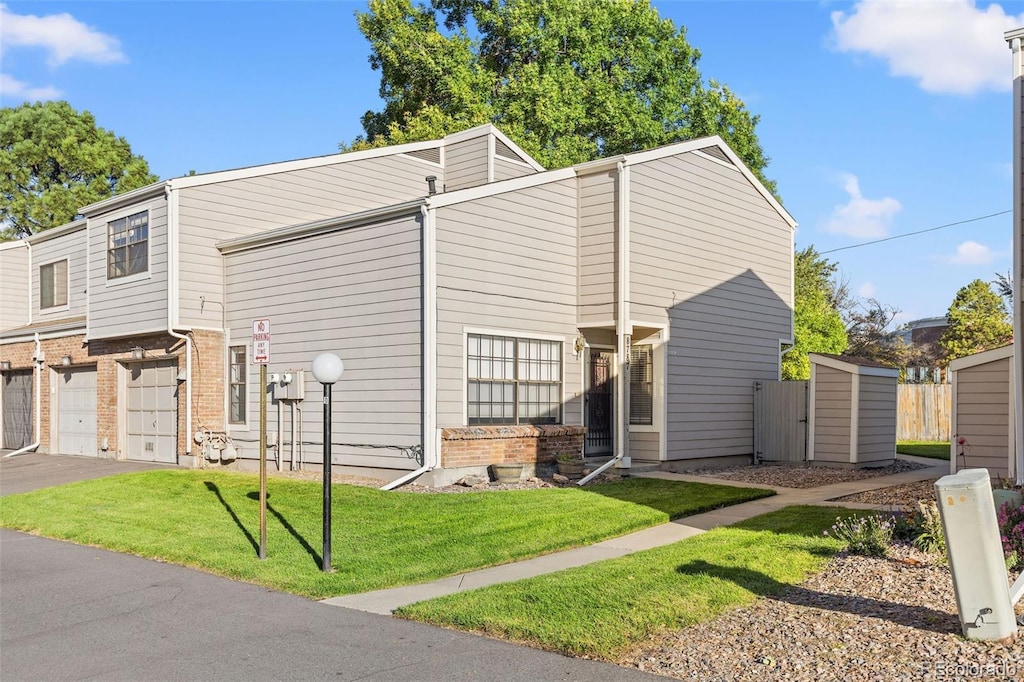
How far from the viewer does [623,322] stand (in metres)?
17.2

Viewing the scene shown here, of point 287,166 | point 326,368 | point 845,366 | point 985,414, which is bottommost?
point 985,414

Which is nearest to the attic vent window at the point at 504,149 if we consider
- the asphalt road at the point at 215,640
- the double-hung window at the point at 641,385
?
the double-hung window at the point at 641,385

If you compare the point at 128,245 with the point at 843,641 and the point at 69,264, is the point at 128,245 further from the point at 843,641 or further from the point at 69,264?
the point at 843,641

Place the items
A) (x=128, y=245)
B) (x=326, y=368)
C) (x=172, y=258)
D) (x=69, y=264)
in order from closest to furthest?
1. (x=326, y=368)
2. (x=172, y=258)
3. (x=128, y=245)
4. (x=69, y=264)

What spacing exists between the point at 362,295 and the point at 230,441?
183 inches

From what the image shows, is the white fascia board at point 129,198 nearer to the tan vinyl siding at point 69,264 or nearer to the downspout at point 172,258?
the downspout at point 172,258

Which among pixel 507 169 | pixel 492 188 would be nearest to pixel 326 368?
pixel 492 188

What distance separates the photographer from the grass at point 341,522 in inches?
389

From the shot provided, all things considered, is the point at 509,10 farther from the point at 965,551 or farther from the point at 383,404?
the point at 965,551

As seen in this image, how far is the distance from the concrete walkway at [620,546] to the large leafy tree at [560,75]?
21230 millimetres

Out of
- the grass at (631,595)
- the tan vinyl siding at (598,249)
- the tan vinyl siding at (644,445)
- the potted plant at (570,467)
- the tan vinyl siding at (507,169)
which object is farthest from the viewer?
the tan vinyl siding at (507,169)

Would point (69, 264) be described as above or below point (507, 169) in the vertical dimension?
below

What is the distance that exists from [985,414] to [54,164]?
129 feet

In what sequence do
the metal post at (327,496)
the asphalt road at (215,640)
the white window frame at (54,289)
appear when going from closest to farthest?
the asphalt road at (215,640) → the metal post at (327,496) → the white window frame at (54,289)
